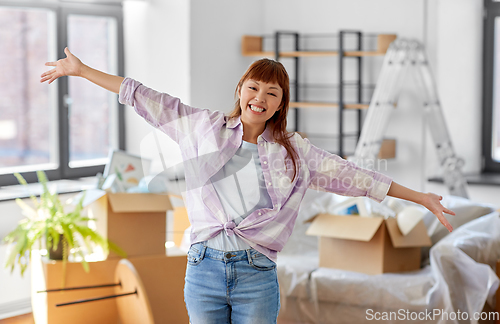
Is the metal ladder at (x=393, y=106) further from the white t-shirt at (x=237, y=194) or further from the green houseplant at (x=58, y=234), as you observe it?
the white t-shirt at (x=237, y=194)

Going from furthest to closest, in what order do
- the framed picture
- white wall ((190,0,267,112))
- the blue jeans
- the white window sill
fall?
white wall ((190,0,267,112)), the white window sill, the framed picture, the blue jeans

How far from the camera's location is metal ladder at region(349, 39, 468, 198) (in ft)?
10.8

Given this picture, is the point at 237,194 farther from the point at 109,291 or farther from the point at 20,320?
the point at 20,320

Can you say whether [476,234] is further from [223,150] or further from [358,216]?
[223,150]

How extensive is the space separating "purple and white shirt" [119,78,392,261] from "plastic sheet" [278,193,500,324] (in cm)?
124

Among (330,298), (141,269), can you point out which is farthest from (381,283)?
(141,269)

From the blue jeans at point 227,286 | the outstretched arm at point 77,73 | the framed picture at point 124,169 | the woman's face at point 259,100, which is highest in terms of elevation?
the outstretched arm at point 77,73

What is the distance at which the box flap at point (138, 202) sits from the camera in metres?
2.21

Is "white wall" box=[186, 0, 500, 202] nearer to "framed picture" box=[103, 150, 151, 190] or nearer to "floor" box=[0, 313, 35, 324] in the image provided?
"framed picture" box=[103, 150, 151, 190]

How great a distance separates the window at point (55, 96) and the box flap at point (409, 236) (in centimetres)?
204

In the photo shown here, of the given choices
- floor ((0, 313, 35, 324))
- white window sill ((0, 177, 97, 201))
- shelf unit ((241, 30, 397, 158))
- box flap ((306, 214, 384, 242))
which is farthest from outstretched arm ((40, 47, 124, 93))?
shelf unit ((241, 30, 397, 158))

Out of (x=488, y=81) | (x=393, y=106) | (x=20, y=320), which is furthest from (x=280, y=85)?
(x=488, y=81)

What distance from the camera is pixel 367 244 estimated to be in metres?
2.49

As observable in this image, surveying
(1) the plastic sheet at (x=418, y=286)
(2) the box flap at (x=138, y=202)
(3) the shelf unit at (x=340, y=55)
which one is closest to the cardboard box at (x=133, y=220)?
(2) the box flap at (x=138, y=202)
